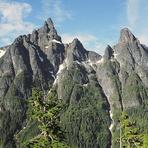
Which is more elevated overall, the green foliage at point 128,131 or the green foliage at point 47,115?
the green foliage at point 128,131

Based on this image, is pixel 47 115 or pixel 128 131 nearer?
pixel 47 115

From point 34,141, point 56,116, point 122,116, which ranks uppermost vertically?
point 122,116

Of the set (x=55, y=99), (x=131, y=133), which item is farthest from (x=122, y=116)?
(x=55, y=99)

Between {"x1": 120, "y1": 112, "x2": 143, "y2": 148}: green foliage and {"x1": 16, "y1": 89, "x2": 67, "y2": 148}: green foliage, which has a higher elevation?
{"x1": 120, "y1": 112, "x2": 143, "y2": 148}: green foliage

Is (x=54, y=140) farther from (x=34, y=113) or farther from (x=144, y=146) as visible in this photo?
(x=144, y=146)

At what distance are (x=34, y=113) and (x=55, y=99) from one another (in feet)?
8.72

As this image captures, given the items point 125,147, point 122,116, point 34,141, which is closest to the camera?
point 34,141

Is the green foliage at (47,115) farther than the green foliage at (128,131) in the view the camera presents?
No

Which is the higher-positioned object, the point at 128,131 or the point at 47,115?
the point at 128,131

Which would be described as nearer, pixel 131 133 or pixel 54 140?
pixel 54 140

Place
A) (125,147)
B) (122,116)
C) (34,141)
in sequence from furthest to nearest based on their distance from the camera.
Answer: (125,147) < (122,116) < (34,141)

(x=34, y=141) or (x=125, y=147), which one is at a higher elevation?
(x=125, y=147)

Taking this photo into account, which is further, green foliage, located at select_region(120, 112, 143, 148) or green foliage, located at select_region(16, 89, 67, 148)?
green foliage, located at select_region(120, 112, 143, 148)

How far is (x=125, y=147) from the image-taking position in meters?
63.8
